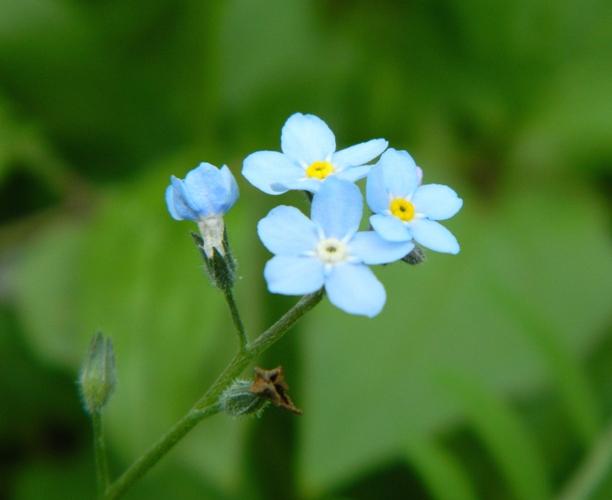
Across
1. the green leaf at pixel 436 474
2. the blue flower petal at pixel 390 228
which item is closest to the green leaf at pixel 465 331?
the green leaf at pixel 436 474

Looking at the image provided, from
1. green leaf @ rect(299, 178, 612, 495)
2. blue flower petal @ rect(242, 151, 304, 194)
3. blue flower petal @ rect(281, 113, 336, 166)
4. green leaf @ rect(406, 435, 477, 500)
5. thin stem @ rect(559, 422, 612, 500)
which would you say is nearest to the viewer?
blue flower petal @ rect(242, 151, 304, 194)

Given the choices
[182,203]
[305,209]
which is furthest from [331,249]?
[305,209]

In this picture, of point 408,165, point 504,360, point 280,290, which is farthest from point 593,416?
point 280,290

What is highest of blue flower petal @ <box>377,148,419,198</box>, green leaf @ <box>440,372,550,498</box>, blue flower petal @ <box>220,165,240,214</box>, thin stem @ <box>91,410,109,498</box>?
blue flower petal @ <box>220,165,240,214</box>

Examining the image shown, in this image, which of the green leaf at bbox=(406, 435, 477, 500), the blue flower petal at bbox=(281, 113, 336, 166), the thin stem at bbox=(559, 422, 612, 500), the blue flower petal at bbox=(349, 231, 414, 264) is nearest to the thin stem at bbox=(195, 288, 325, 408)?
the blue flower petal at bbox=(349, 231, 414, 264)

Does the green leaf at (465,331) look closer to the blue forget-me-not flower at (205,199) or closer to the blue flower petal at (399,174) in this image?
the blue flower petal at (399,174)

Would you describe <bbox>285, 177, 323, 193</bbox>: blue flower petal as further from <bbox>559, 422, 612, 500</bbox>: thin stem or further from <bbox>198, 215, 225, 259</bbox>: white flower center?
<bbox>559, 422, 612, 500</bbox>: thin stem
